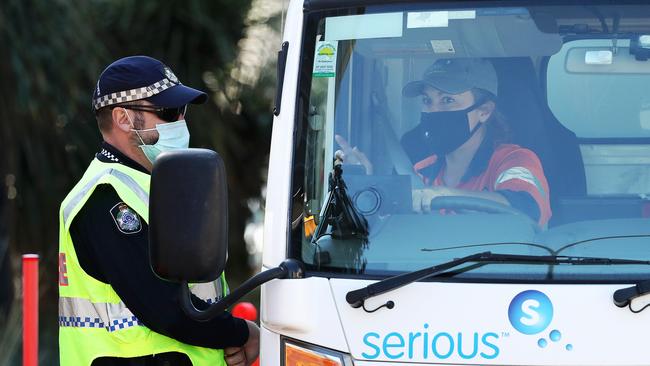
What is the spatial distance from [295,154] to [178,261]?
2.01ft

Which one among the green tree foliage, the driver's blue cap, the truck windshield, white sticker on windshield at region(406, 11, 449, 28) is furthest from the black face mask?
the green tree foliage

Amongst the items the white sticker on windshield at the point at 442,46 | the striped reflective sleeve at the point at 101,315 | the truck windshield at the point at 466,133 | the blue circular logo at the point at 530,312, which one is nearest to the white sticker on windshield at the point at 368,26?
the truck windshield at the point at 466,133

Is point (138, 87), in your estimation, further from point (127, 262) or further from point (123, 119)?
point (127, 262)

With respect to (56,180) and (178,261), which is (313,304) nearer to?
(178,261)

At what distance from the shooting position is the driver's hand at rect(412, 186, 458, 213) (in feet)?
11.2

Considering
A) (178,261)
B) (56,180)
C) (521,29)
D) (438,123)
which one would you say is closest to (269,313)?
(178,261)

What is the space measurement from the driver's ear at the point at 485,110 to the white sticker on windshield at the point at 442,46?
20 cm

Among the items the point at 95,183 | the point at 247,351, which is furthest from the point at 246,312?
the point at 95,183

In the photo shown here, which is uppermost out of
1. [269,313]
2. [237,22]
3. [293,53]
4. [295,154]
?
[237,22]

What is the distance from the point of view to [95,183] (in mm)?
3625

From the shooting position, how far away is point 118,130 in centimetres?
381

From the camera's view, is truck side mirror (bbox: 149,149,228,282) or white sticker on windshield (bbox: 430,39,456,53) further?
white sticker on windshield (bbox: 430,39,456,53)

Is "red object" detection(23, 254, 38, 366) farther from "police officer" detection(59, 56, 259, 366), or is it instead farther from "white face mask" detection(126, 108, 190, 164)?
"white face mask" detection(126, 108, 190, 164)

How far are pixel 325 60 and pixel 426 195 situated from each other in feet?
1.77
